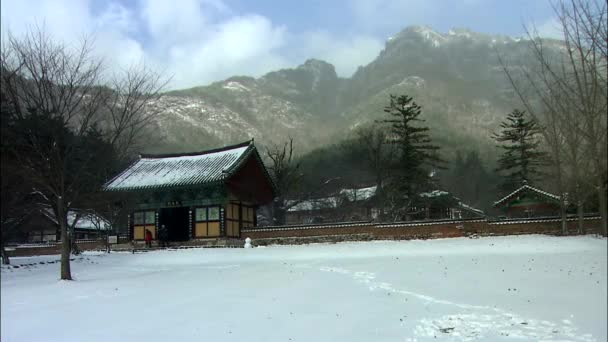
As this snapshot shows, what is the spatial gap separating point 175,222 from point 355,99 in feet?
254

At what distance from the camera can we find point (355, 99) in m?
107

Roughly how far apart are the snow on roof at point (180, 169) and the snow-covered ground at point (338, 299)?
468 inches

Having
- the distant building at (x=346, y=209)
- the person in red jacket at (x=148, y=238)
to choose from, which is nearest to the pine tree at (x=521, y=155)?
the distant building at (x=346, y=209)

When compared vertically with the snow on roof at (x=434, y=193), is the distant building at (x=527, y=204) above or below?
below

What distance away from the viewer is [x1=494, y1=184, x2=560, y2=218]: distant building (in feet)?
122

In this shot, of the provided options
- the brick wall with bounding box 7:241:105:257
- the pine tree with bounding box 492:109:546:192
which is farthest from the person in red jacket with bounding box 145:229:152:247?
the pine tree with bounding box 492:109:546:192

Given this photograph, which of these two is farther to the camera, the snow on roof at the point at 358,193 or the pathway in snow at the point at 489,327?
the snow on roof at the point at 358,193

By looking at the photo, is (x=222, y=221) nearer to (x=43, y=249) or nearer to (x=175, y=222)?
(x=175, y=222)

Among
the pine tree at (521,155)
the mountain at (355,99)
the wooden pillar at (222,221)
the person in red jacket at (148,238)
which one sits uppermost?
the mountain at (355,99)

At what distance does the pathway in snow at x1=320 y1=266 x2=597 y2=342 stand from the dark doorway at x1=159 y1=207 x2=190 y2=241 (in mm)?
24844

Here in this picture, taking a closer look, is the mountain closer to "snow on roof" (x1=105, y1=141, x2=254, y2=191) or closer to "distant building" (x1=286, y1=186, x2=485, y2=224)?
"distant building" (x1=286, y1=186, x2=485, y2=224)

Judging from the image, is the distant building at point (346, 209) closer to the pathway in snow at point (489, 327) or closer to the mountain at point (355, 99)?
the mountain at point (355, 99)

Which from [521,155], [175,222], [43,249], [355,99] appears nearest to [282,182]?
[175,222]

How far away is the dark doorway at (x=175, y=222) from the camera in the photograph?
32875 millimetres
